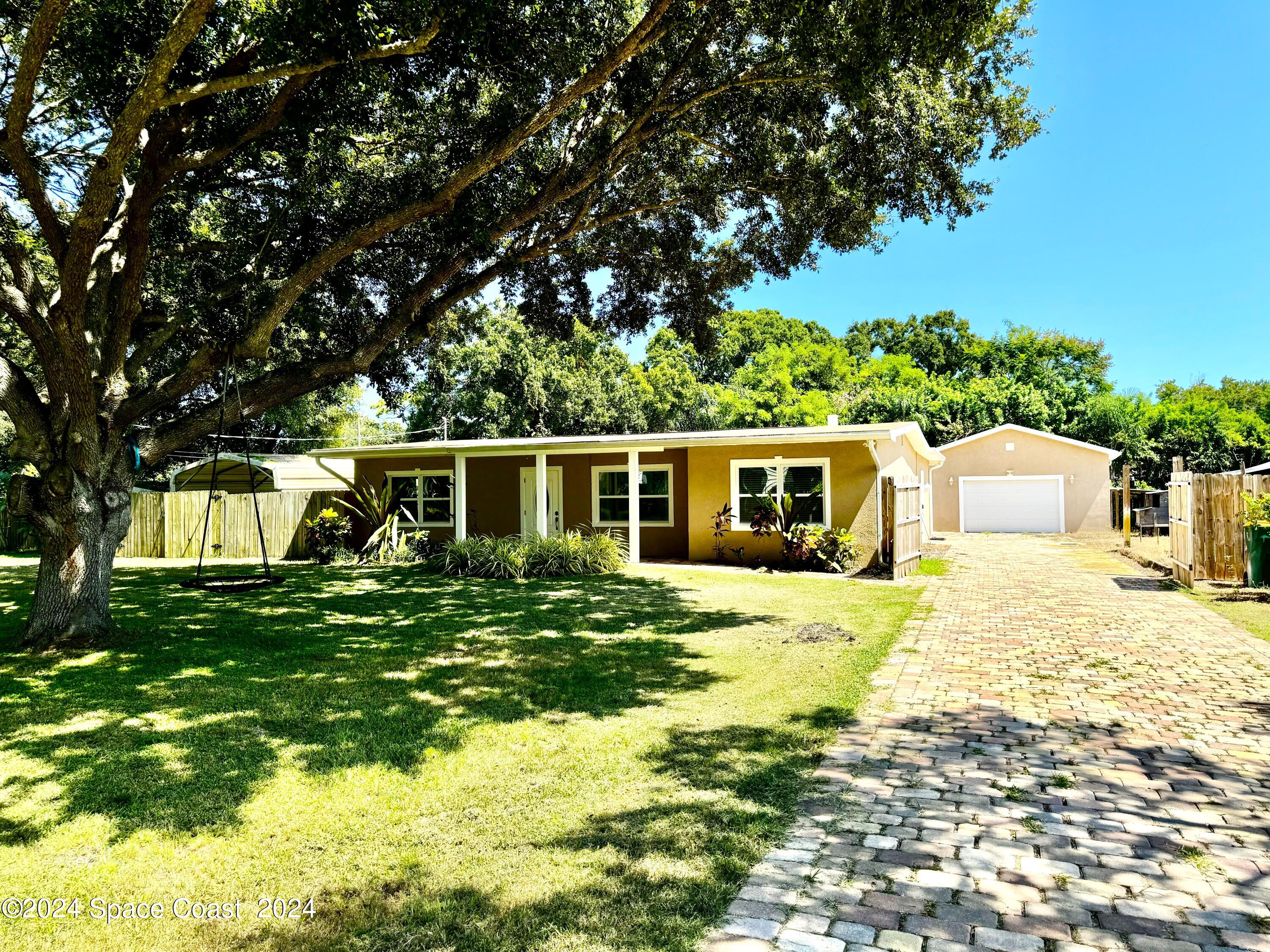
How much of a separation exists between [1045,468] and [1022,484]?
2.87 feet

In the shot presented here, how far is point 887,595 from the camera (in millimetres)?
11070

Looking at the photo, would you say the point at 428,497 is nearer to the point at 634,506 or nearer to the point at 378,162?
the point at 634,506

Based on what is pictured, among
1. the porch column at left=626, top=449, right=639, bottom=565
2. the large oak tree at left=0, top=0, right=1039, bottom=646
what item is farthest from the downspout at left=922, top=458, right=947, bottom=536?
the large oak tree at left=0, top=0, right=1039, bottom=646

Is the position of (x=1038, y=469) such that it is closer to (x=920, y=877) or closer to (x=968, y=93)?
(x=968, y=93)

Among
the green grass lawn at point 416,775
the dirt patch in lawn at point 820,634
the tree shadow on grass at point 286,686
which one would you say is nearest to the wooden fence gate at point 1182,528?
the green grass lawn at point 416,775

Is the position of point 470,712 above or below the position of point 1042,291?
below

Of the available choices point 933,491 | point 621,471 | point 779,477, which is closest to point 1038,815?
point 779,477

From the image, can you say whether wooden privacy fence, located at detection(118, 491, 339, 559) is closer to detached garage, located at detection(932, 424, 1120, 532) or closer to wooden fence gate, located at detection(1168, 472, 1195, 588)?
wooden fence gate, located at detection(1168, 472, 1195, 588)

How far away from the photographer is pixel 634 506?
599 inches

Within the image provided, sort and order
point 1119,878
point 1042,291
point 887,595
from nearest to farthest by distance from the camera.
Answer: point 1119,878 → point 887,595 → point 1042,291

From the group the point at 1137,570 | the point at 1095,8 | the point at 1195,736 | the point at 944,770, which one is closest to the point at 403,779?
the point at 944,770

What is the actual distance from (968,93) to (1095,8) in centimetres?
726

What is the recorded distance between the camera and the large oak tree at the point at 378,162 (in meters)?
6.71

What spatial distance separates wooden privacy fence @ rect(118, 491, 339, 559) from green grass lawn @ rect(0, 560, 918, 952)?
10.0 meters
